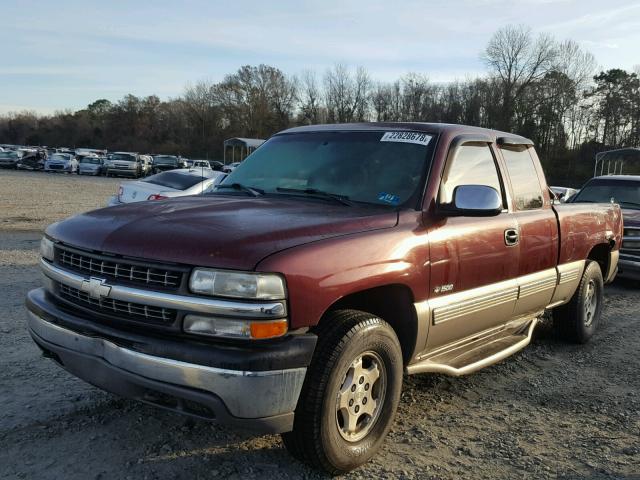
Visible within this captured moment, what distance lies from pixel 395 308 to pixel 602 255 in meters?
3.91

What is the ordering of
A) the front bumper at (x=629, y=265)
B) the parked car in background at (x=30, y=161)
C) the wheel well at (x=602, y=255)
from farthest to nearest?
1. the parked car in background at (x=30, y=161)
2. the front bumper at (x=629, y=265)
3. the wheel well at (x=602, y=255)

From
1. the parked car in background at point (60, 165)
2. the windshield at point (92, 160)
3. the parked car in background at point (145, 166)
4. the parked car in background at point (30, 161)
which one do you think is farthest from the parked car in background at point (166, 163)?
the parked car in background at point (30, 161)

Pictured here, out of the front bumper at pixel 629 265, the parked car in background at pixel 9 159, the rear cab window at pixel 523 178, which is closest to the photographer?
the rear cab window at pixel 523 178

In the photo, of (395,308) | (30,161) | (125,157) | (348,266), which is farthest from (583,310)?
(30,161)

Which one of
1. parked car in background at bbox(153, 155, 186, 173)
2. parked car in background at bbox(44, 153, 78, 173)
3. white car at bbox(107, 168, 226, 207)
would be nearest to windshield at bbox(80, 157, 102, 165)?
parked car in background at bbox(44, 153, 78, 173)

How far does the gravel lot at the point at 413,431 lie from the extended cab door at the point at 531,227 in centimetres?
70

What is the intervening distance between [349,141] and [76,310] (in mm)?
2159

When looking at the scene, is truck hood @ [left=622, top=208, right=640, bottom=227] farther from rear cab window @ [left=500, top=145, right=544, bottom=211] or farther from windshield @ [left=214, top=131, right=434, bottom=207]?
windshield @ [left=214, top=131, right=434, bottom=207]

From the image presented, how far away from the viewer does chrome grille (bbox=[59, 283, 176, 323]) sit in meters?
2.81

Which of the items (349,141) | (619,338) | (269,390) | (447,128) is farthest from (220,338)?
(619,338)

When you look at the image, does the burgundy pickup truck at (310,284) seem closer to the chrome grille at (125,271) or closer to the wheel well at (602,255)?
the chrome grille at (125,271)

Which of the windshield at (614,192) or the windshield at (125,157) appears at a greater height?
the windshield at (614,192)

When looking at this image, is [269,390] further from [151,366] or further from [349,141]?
[349,141]

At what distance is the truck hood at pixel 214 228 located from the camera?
2752mm
